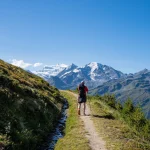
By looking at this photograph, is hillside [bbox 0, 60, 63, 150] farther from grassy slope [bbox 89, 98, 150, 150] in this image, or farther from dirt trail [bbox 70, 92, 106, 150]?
grassy slope [bbox 89, 98, 150, 150]

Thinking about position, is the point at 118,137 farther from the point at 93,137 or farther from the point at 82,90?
the point at 82,90

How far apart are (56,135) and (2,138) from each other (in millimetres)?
8992

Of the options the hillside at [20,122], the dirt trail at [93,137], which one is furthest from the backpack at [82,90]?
the dirt trail at [93,137]

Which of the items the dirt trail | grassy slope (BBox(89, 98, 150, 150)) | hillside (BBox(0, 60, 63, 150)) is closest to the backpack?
hillside (BBox(0, 60, 63, 150))

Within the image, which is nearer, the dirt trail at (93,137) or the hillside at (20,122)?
the hillside at (20,122)

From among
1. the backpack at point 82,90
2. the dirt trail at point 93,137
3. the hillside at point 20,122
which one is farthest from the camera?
the backpack at point 82,90

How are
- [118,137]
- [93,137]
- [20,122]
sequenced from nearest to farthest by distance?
[20,122]
[93,137]
[118,137]

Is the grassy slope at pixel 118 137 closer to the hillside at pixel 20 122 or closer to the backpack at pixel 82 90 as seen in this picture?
the hillside at pixel 20 122

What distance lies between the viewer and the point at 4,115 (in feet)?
68.5

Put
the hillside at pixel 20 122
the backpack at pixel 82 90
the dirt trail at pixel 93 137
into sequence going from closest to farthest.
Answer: the hillside at pixel 20 122 < the dirt trail at pixel 93 137 < the backpack at pixel 82 90

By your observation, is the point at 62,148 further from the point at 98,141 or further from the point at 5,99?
the point at 5,99

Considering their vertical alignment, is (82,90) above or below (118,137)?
above

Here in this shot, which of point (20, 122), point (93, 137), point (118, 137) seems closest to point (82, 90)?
point (93, 137)

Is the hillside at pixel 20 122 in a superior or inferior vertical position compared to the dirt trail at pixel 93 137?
superior
